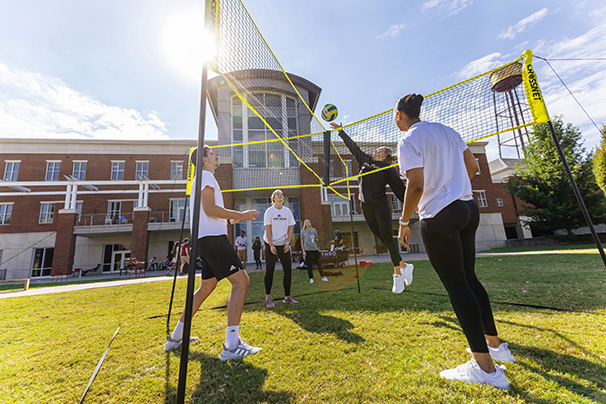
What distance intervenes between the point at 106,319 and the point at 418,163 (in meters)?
5.32

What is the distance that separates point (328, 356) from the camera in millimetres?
2295

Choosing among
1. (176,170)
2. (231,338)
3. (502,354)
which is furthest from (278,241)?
(176,170)

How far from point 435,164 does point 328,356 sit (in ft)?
6.22

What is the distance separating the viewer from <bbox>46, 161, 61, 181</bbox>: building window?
23922 mm

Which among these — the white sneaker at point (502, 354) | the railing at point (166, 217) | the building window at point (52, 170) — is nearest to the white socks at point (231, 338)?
the white sneaker at point (502, 354)

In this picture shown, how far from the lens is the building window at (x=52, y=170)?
23922 millimetres

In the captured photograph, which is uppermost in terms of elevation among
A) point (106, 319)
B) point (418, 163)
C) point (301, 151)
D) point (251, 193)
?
point (251, 193)

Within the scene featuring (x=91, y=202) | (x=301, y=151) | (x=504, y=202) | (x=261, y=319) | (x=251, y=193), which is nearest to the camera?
(x=261, y=319)

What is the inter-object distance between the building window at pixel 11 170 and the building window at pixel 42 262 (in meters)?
7.53

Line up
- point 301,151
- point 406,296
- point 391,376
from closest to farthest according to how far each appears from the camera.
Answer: point 391,376 → point 406,296 → point 301,151

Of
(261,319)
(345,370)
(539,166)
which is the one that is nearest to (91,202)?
(261,319)

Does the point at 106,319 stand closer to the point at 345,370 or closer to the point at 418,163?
the point at 345,370

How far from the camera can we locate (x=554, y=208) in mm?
19797

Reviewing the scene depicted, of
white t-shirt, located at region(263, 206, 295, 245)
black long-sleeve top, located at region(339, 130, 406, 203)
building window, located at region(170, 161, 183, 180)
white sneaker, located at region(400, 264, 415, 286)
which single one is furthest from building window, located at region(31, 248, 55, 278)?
white sneaker, located at region(400, 264, 415, 286)
